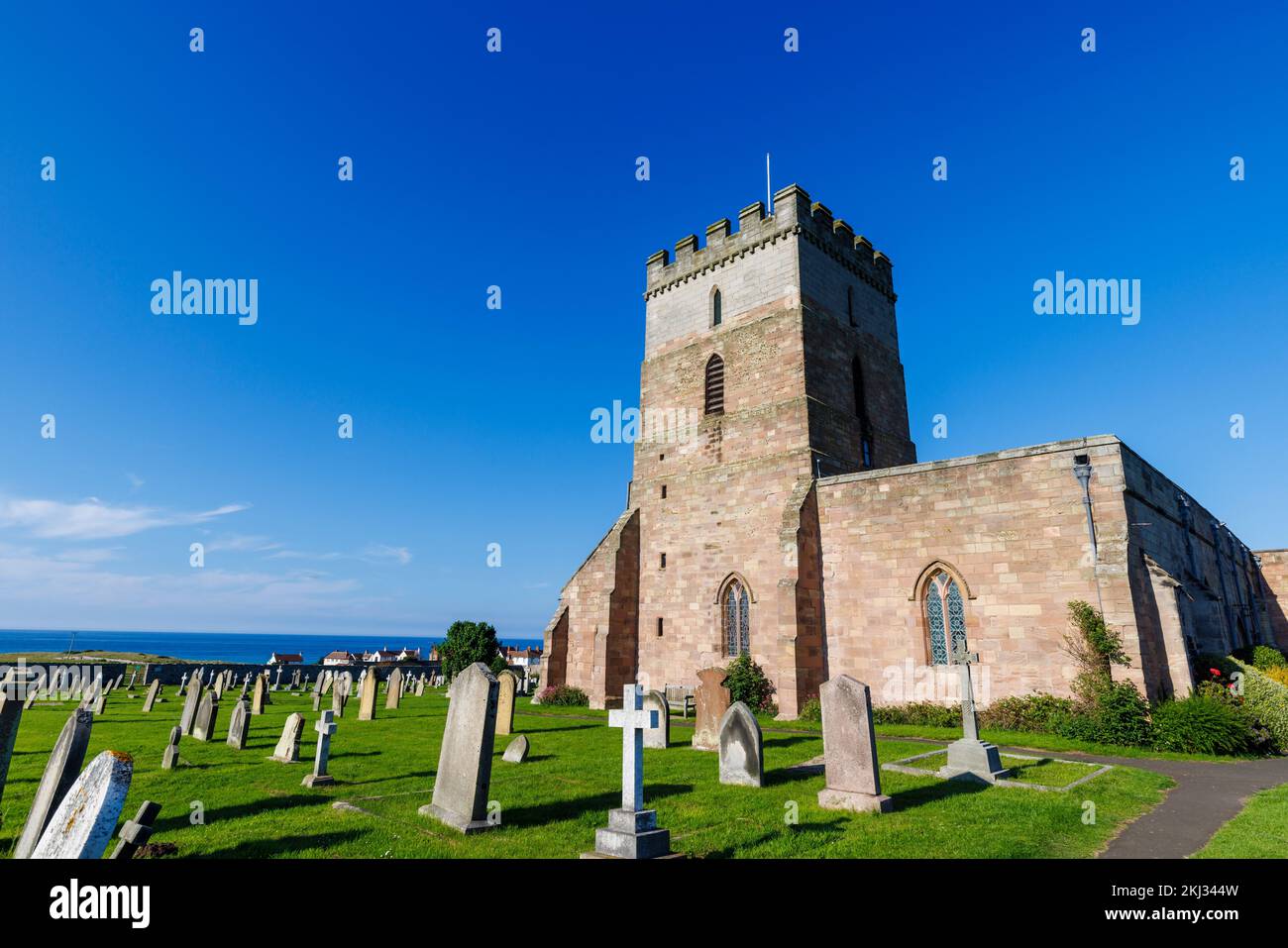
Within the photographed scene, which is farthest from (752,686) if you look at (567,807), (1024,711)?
(567,807)

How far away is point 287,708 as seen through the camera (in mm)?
21531

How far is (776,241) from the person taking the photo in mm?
23781

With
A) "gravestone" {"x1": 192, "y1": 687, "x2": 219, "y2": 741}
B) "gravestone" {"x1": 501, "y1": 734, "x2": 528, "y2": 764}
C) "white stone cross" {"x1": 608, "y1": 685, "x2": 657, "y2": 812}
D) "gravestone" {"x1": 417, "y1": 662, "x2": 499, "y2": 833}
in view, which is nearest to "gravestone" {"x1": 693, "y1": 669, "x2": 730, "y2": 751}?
"gravestone" {"x1": 501, "y1": 734, "x2": 528, "y2": 764}

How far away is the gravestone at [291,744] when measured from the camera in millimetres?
11251

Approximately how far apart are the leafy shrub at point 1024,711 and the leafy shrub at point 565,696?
1333cm

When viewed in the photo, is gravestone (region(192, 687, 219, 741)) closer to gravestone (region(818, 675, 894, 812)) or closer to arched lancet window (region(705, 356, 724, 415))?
gravestone (region(818, 675, 894, 812))

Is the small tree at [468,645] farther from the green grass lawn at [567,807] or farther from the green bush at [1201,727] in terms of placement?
the green bush at [1201,727]

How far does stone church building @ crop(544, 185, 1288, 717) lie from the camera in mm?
15617

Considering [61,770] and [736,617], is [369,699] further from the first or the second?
[61,770]

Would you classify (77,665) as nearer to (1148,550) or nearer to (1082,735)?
(1082,735)

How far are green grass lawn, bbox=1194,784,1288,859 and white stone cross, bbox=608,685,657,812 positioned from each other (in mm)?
5635

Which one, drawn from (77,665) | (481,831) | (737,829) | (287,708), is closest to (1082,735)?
(737,829)

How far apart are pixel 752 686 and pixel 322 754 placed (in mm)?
13209
